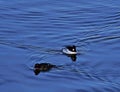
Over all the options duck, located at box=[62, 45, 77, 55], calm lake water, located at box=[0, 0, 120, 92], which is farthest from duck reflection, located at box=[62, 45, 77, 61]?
calm lake water, located at box=[0, 0, 120, 92]

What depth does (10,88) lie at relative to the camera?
50.4ft

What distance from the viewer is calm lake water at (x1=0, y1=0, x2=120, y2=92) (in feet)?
51.6

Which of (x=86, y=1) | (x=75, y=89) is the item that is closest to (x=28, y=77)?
(x=75, y=89)

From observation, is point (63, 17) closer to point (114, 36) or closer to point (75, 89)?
point (114, 36)

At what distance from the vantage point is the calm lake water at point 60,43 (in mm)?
15727

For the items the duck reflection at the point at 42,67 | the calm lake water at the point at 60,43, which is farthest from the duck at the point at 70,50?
the duck reflection at the point at 42,67

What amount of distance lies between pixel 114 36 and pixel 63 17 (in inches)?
127

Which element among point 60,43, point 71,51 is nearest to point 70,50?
point 71,51

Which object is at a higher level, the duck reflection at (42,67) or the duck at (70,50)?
the duck at (70,50)

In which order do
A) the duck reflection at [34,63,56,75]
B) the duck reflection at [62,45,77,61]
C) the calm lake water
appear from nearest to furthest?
the calm lake water
the duck reflection at [34,63,56,75]
the duck reflection at [62,45,77,61]

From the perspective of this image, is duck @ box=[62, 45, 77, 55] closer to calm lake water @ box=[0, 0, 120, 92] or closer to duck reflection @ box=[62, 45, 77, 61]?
duck reflection @ box=[62, 45, 77, 61]

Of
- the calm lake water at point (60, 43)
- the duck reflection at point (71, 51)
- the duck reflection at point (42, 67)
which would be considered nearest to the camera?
the calm lake water at point (60, 43)

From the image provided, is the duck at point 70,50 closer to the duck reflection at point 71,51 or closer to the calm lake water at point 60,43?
the duck reflection at point 71,51

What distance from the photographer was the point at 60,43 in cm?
1914
